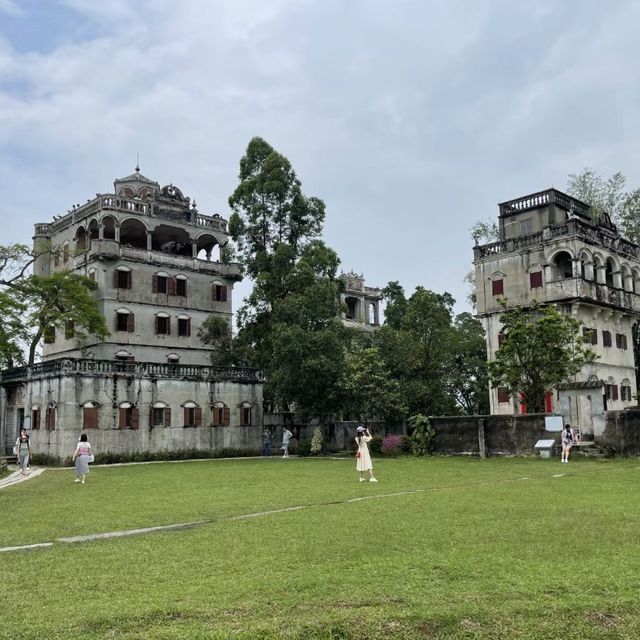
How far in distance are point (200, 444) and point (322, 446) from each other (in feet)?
21.8

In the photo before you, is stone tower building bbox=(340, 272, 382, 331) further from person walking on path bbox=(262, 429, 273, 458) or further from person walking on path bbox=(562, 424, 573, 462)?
person walking on path bbox=(562, 424, 573, 462)

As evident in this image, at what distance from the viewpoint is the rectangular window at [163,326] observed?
147 feet

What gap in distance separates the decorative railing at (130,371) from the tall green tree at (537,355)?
14.8m

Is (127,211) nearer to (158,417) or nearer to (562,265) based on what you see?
(158,417)

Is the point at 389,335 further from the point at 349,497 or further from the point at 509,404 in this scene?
the point at 349,497

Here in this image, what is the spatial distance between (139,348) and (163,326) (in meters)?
2.22

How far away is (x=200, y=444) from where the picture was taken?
38.6 meters

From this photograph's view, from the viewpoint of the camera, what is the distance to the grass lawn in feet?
21.1

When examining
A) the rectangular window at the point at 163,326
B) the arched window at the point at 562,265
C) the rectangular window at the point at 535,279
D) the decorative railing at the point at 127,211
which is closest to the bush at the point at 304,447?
the rectangular window at the point at 163,326

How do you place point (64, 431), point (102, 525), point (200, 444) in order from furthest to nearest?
point (200, 444) < point (64, 431) < point (102, 525)

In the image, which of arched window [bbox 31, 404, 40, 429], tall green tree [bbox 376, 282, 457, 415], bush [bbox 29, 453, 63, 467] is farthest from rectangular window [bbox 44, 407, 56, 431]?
tall green tree [bbox 376, 282, 457, 415]

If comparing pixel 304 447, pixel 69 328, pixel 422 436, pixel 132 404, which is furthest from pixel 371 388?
pixel 69 328

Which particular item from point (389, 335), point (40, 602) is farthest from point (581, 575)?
point (389, 335)

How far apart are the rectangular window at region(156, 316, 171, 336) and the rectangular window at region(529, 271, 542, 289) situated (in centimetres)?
2237
